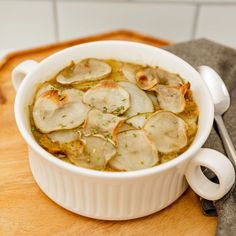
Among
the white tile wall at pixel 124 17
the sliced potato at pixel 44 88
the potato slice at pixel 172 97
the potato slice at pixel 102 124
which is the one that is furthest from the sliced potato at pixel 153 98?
the white tile wall at pixel 124 17

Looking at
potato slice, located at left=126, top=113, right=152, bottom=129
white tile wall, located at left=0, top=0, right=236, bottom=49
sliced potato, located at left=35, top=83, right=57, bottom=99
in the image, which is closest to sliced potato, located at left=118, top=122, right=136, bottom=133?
potato slice, located at left=126, top=113, right=152, bottom=129

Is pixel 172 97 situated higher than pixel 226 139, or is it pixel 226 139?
pixel 172 97

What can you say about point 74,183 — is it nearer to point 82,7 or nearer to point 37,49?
point 37,49

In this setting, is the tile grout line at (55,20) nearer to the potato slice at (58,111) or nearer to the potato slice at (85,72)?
the potato slice at (85,72)

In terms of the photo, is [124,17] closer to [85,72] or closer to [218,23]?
[218,23]

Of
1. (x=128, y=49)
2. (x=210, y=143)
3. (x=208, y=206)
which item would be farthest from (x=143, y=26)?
(x=208, y=206)

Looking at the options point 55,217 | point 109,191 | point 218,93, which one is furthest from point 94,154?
point 218,93

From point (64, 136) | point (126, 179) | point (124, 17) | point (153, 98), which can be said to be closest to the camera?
point (126, 179)
